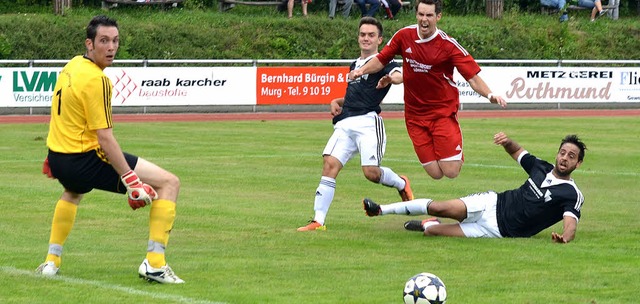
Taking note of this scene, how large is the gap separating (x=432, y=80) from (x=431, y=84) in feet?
0.20

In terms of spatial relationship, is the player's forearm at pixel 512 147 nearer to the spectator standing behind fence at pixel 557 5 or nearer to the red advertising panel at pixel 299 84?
the red advertising panel at pixel 299 84

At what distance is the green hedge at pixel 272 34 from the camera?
121 feet

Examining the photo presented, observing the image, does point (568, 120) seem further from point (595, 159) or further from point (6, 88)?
point (6, 88)

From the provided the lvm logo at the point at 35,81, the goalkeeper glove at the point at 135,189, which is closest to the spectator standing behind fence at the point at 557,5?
the lvm logo at the point at 35,81

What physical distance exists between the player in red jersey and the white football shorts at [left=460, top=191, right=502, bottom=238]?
963 millimetres

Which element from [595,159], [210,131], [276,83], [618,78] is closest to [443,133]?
[595,159]

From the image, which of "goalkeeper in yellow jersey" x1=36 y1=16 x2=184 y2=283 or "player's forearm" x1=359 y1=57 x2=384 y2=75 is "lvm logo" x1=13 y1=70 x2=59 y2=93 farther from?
"goalkeeper in yellow jersey" x1=36 y1=16 x2=184 y2=283

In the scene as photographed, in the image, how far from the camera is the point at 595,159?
20.0 metres

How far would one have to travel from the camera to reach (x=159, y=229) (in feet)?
28.6

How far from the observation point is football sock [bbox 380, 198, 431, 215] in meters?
11.4

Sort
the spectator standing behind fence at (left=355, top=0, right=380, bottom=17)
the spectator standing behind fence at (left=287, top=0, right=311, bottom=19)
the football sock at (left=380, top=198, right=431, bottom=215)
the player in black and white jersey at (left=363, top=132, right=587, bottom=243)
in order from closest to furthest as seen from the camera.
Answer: the player in black and white jersey at (left=363, top=132, right=587, bottom=243), the football sock at (left=380, top=198, right=431, bottom=215), the spectator standing behind fence at (left=355, top=0, right=380, bottom=17), the spectator standing behind fence at (left=287, top=0, right=311, bottom=19)

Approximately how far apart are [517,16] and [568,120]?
15580mm

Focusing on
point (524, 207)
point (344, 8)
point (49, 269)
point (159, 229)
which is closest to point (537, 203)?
point (524, 207)

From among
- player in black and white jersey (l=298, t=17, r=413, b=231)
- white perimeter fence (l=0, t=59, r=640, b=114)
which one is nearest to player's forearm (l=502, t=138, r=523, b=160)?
player in black and white jersey (l=298, t=17, r=413, b=231)
